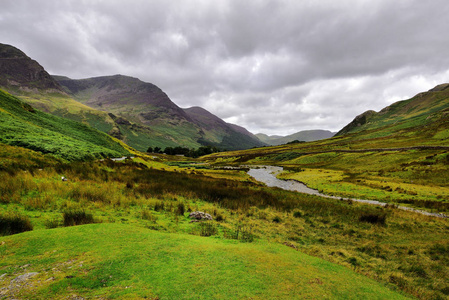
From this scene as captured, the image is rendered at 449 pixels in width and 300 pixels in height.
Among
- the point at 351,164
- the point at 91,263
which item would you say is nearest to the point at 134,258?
the point at 91,263

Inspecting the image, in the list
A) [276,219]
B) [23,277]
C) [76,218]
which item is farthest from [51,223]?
[276,219]

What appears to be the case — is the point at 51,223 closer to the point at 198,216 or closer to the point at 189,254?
the point at 189,254

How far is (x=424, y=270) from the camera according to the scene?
7828 mm

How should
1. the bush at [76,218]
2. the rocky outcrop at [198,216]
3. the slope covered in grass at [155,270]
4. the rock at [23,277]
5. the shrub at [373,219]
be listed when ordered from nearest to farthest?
1. the rock at [23,277]
2. the slope covered in grass at [155,270]
3. the bush at [76,218]
4. the rocky outcrop at [198,216]
5. the shrub at [373,219]

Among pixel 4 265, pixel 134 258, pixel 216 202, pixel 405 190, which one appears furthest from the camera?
pixel 405 190

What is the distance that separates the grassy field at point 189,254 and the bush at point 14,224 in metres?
0.14

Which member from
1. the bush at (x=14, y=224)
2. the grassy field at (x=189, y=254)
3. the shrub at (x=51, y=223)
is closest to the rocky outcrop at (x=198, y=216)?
the grassy field at (x=189, y=254)

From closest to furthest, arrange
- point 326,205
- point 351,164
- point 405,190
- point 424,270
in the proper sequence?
1. point 424,270
2. point 326,205
3. point 405,190
4. point 351,164

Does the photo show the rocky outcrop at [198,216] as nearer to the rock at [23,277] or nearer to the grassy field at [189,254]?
the grassy field at [189,254]

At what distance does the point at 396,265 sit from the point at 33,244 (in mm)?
13327

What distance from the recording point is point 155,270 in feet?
14.4

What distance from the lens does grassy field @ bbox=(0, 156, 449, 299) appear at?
3873 millimetres

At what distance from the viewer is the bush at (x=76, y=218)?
281 inches

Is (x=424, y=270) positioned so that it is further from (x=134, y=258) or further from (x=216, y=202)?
(x=216, y=202)
